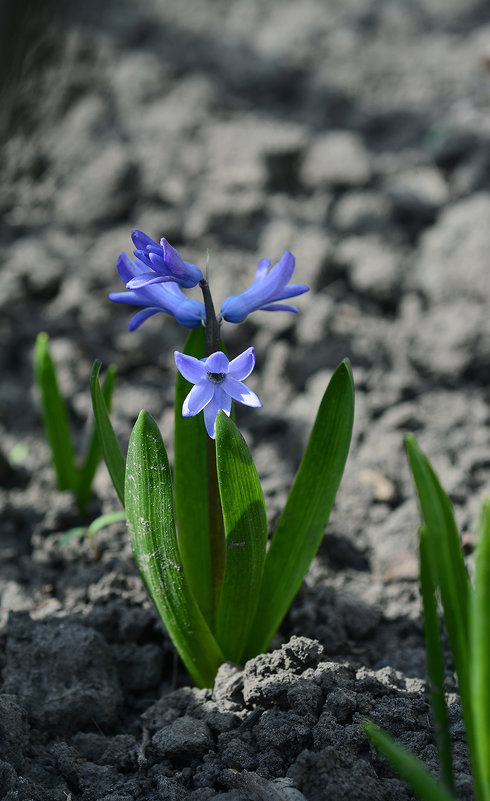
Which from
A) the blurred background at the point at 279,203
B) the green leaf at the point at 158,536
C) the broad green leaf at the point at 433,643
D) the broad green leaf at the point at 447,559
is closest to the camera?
the broad green leaf at the point at 447,559

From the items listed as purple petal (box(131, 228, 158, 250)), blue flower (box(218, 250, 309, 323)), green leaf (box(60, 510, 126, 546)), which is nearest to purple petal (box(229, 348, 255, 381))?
blue flower (box(218, 250, 309, 323))

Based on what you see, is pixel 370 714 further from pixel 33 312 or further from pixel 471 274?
pixel 33 312

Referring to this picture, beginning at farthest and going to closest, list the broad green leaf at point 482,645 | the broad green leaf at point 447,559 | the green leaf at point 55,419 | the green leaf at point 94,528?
the green leaf at point 55,419
the green leaf at point 94,528
the broad green leaf at point 447,559
the broad green leaf at point 482,645

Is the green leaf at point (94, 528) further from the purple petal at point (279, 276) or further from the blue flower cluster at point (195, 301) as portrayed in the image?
the purple petal at point (279, 276)

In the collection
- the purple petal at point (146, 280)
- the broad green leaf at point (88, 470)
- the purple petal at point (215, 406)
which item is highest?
the broad green leaf at point (88, 470)

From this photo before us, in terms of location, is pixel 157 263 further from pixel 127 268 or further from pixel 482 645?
pixel 482 645

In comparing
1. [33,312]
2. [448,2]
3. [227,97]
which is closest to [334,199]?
[227,97]

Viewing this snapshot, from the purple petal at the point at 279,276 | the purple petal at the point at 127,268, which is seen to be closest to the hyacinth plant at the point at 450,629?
the purple petal at the point at 279,276
